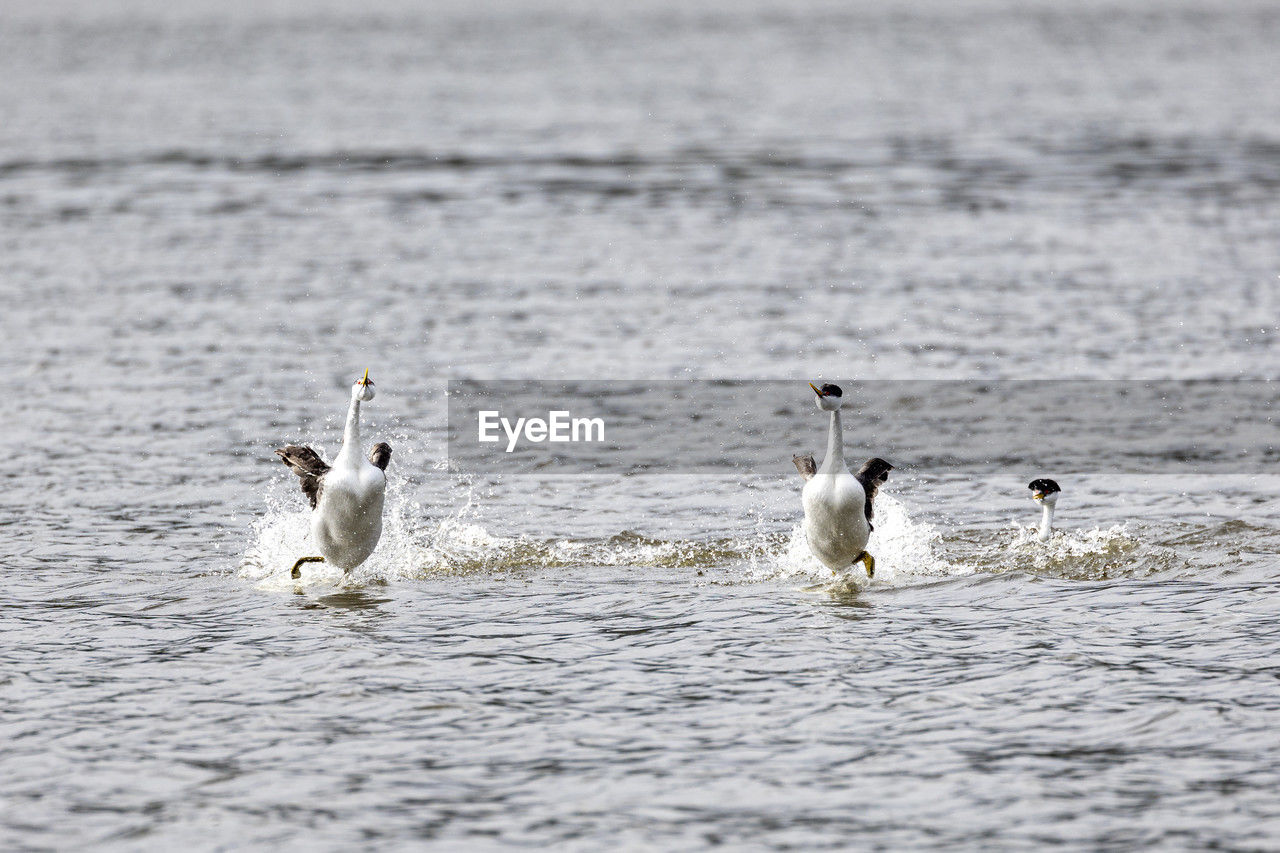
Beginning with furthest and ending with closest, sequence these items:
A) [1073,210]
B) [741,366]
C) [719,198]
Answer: [719,198] < [1073,210] < [741,366]

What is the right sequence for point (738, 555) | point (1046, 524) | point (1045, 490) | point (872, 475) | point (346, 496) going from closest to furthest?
point (346, 496), point (872, 475), point (1045, 490), point (1046, 524), point (738, 555)

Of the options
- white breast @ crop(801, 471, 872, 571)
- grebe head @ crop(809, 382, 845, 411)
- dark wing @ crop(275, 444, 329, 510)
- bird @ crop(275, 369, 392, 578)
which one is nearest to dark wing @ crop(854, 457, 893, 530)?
white breast @ crop(801, 471, 872, 571)

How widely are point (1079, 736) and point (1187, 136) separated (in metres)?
47.0

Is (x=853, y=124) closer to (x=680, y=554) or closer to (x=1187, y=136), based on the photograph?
(x=1187, y=136)

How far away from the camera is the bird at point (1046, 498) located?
57.8 ft

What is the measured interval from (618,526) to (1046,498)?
4.59 m

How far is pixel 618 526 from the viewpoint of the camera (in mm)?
19000

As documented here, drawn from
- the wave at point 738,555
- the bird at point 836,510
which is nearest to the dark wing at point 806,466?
the bird at point 836,510

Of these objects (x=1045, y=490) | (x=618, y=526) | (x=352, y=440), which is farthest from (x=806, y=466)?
(x=352, y=440)

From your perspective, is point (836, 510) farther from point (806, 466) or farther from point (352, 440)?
point (352, 440)

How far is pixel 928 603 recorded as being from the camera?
16.1 metres

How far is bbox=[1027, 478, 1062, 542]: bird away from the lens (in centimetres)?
1761

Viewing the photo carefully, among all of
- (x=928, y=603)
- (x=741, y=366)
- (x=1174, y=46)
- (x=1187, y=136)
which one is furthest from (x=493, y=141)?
(x=1174, y=46)

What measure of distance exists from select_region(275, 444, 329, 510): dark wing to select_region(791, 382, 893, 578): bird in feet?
15.3
